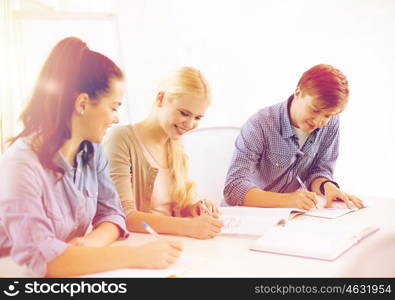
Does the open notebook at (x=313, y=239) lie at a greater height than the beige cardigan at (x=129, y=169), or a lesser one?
lesser

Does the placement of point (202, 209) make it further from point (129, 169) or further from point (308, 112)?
point (308, 112)

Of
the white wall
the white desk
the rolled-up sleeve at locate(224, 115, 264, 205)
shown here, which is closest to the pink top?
the white desk

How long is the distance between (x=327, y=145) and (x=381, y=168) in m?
0.47

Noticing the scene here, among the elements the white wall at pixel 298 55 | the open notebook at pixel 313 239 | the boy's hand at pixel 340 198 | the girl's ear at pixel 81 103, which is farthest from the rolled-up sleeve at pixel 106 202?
the white wall at pixel 298 55

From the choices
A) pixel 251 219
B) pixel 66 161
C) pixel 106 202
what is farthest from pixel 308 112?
pixel 66 161

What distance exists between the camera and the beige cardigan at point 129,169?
3.24ft

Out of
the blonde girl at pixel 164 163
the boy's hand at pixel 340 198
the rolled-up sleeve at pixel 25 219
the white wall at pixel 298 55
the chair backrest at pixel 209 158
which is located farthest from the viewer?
the white wall at pixel 298 55

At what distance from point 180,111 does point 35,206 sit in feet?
1.35

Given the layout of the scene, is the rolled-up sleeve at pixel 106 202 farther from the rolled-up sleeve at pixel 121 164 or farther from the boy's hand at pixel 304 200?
the boy's hand at pixel 304 200

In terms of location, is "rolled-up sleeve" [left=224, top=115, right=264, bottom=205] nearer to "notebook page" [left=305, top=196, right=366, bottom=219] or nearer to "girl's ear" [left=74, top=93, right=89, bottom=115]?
"notebook page" [left=305, top=196, right=366, bottom=219]

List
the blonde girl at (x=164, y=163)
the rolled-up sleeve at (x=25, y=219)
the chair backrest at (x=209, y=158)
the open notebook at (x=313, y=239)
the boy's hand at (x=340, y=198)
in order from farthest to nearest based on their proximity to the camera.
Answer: the chair backrest at (x=209, y=158), the boy's hand at (x=340, y=198), the blonde girl at (x=164, y=163), the open notebook at (x=313, y=239), the rolled-up sleeve at (x=25, y=219)

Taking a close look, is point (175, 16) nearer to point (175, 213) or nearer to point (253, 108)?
point (253, 108)

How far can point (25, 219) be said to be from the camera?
661 mm

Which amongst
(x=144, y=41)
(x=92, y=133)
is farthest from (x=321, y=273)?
(x=144, y=41)
